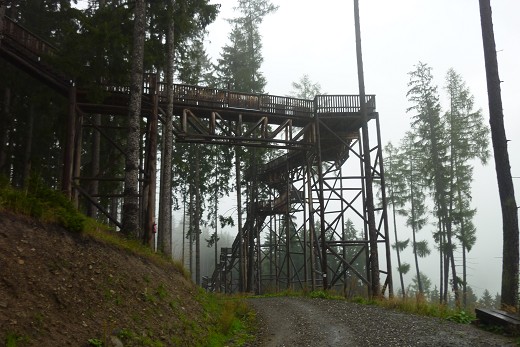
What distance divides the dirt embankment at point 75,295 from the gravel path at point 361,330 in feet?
7.31

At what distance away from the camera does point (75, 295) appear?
538cm

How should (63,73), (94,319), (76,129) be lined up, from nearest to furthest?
1. (94,319)
2. (63,73)
3. (76,129)

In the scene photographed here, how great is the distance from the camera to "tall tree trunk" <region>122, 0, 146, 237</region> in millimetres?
9875

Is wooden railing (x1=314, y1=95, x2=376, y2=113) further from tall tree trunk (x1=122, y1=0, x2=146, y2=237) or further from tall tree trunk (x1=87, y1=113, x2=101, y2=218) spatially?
tall tree trunk (x1=87, y1=113, x2=101, y2=218)

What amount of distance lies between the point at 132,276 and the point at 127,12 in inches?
328

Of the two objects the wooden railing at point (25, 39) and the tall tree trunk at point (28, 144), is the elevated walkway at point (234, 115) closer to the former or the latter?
the wooden railing at point (25, 39)

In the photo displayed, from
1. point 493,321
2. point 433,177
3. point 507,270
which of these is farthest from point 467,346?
point 433,177

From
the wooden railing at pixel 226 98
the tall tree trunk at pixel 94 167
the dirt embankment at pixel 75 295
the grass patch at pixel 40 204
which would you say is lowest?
the dirt embankment at pixel 75 295

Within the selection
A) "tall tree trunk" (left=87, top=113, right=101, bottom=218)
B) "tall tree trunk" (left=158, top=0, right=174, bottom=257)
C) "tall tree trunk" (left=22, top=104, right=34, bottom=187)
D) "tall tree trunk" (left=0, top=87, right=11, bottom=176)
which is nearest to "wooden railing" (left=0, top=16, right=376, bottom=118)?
"tall tree trunk" (left=158, top=0, right=174, bottom=257)

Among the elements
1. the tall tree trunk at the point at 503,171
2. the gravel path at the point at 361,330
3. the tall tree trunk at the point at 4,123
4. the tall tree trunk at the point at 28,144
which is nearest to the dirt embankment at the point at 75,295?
the gravel path at the point at 361,330

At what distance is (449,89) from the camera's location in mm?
27031

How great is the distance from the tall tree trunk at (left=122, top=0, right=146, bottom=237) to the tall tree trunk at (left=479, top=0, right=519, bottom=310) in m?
9.09

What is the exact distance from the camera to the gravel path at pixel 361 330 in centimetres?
676

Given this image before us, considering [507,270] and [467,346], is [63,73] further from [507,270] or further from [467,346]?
[507,270]
